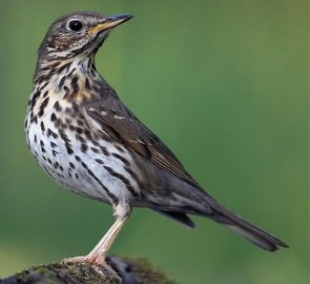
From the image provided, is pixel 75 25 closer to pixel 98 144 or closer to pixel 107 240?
pixel 98 144

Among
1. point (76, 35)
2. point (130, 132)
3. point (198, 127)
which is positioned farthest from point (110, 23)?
point (198, 127)

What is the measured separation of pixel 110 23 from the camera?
181 inches

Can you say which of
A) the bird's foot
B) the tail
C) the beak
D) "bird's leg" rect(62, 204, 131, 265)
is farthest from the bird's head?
the bird's foot

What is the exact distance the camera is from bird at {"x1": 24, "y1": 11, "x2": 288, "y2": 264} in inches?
176

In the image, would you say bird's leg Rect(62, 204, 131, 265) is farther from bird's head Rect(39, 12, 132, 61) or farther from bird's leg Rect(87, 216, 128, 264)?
bird's head Rect(39, 12, 132, 61)

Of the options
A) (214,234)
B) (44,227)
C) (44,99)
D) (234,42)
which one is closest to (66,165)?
(44,99)

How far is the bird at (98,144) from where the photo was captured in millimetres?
4480

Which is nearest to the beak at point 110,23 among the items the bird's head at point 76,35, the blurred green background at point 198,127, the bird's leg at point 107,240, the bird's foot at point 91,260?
the bird's head at point 76,35

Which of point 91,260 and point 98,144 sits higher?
point 98,144

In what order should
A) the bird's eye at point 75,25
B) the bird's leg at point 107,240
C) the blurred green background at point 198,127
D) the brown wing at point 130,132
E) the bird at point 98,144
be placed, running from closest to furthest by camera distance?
1. the bird's leg at point 107,240
2. the bird at point 98,144
3. the brown wing at point 130,132
4. the bird's eye at point 75,25
5. the blurred green background at point 198,127

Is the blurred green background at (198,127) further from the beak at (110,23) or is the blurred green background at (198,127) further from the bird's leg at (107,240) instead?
the beak at (110,23)

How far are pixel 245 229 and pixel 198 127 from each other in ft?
2.43

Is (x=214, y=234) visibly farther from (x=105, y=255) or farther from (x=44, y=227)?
(x=105, y=255)

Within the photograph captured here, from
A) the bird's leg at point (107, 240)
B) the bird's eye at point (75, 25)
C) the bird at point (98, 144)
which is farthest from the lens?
the bird's eye at point (75, 25)
